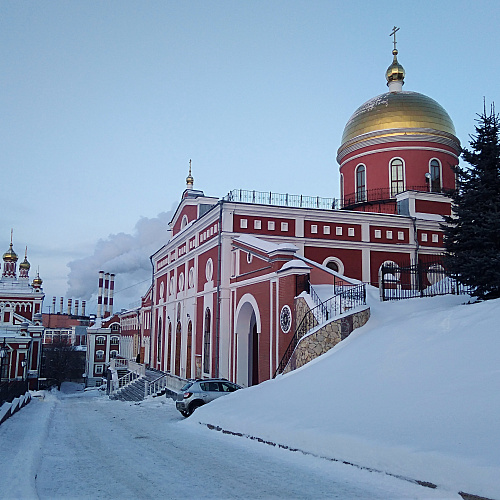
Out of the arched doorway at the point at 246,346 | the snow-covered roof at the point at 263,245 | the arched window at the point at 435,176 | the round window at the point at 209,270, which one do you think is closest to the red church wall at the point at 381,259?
the arched window at the point at 435,176

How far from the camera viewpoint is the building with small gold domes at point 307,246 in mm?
18484

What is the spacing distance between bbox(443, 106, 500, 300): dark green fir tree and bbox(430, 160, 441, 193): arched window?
14.6 metres

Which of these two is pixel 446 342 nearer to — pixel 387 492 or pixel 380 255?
pixel 387 492

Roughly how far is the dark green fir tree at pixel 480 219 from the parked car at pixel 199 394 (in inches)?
299

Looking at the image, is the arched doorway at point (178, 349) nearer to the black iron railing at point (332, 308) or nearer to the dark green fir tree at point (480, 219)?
the black iron railing at point (332, 308)

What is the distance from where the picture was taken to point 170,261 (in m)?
36.1

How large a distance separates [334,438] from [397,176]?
76.7 ft

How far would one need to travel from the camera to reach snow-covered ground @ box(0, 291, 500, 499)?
21.2 feet

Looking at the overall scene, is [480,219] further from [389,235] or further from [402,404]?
[389,235]

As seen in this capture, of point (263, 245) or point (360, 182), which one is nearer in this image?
point (263, 245)

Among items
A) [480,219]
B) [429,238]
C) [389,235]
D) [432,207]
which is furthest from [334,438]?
A: [432,207]

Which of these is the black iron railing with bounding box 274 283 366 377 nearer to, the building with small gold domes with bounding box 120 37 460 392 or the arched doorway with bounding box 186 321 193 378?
the building with small gold domes with bounding box 120 37 460 392

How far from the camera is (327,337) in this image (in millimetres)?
14422

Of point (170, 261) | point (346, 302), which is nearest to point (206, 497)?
point (346, 302)
